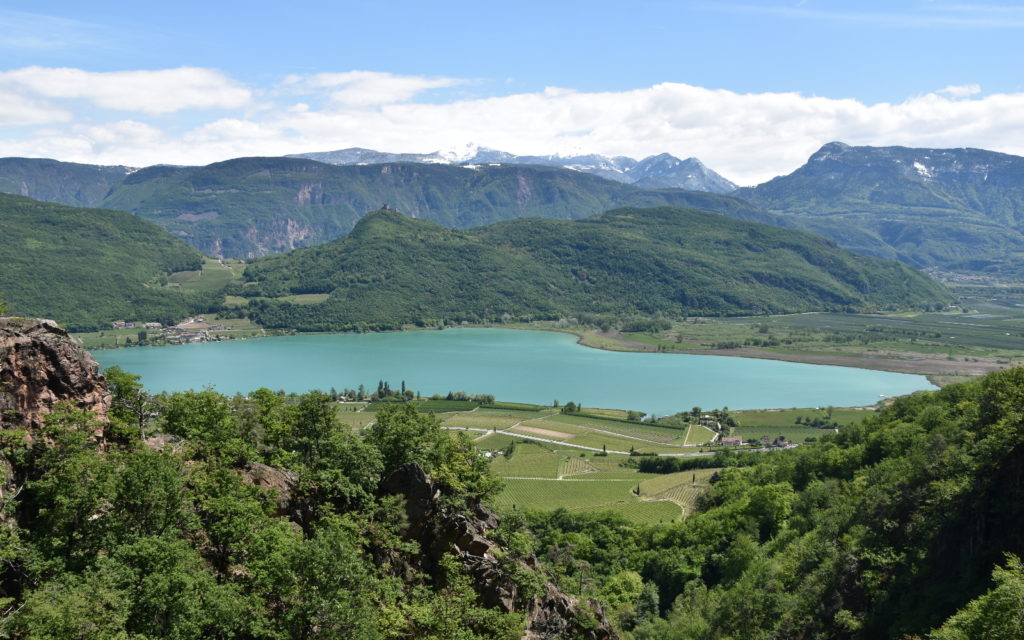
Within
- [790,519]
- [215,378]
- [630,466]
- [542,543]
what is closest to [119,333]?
[215,378]

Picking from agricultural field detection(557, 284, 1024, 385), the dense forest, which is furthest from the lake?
the dense forest

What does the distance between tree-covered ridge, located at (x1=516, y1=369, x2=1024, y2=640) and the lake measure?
59.5m

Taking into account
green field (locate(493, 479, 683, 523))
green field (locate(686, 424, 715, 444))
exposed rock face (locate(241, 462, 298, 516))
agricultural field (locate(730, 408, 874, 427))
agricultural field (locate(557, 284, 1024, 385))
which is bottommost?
green field (locate(493, 479, 683, 523))

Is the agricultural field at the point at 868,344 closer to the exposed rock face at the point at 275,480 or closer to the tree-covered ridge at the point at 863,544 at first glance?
the tree-covered ridge at the point at 863,544

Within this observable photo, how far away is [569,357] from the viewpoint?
157m

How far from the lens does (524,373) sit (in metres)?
138

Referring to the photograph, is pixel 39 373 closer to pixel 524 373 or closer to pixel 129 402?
pixel 129 402

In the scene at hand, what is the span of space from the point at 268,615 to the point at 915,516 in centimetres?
2689

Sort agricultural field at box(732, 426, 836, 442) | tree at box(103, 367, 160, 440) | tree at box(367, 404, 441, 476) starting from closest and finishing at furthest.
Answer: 1. tree at box(103, 367, 160, 440)
2. tree at box(367, 404, 441, 476)
3. agricultural field at box(732, 426, 836, 442)

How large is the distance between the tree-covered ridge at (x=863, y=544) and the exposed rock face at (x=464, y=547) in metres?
6.73

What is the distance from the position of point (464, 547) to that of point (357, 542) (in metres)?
4.16

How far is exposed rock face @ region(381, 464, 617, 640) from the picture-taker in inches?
925

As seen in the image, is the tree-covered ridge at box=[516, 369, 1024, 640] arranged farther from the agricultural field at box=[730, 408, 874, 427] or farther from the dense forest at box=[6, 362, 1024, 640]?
the agricultural field at box=[730, 408, 874, 427]

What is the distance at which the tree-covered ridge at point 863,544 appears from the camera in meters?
26.4
